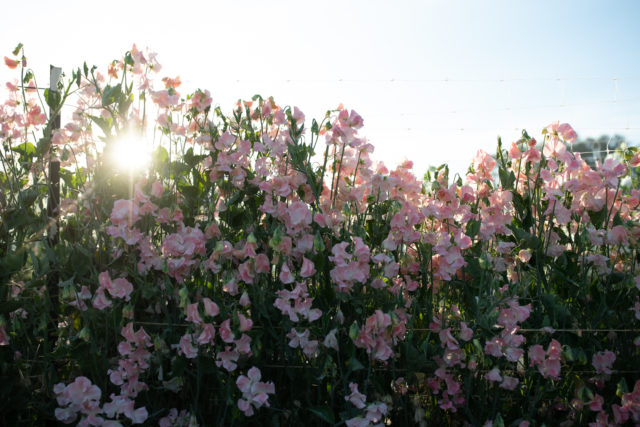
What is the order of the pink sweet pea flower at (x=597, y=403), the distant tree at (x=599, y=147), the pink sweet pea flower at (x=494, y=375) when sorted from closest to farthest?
the pink sweet pea flower at (x=494, y=375), the pink sweet pea flower at (x=597, y=403), the distant tree at (x=599, y=147)

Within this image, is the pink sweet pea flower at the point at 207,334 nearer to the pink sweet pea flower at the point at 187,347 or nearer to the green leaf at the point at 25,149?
the pink sweet pea flower at the point at 187,347

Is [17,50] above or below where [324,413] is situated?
above

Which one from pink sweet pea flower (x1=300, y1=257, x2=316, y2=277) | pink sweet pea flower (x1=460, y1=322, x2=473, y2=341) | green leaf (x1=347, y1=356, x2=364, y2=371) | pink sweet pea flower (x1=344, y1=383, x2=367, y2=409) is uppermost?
pink sweet pea flower (x1=300, y1=257, x2=316, y2=277)

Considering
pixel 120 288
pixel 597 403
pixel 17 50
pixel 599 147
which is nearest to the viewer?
pixel 120 288

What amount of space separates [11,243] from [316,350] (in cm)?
98

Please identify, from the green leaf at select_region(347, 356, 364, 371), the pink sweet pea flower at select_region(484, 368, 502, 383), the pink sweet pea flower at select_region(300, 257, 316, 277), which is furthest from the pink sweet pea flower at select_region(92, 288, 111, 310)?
the pink sweet pea flower at select_region(484, 368, 502, 383)

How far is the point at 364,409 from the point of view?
4.89 feet

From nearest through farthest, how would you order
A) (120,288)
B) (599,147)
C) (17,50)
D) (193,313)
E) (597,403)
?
(193,313)
(120,288)
(597,403)
(17,50)
(599,147)

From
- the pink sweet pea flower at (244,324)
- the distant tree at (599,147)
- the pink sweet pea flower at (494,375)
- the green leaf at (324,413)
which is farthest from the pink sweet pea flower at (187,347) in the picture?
the distant tree at (599,147)

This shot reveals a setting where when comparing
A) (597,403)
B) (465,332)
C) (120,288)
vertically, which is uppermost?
(120,288)

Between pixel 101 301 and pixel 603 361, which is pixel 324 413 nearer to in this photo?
pixel 101 301

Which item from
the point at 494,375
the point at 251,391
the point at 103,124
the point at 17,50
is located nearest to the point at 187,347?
the point at 251,391

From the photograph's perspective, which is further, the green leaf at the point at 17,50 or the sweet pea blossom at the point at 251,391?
the green leaf at the point at 17,50

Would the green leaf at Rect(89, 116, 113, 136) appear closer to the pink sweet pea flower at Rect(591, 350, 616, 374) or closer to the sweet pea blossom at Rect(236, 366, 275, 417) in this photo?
the sweet pea blossom at Rect(236, 366, 275, 417)
